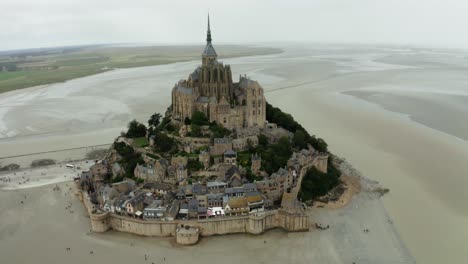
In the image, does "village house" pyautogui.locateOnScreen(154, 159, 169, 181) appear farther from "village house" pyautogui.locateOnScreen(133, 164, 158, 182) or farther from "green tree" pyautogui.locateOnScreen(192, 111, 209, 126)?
"green tree" pyautogui.locateOnScreen(192, 111, 209, 126)

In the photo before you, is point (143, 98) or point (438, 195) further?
point (143, 98)

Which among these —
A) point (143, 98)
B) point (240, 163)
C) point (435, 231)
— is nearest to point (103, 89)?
point (143, 98)

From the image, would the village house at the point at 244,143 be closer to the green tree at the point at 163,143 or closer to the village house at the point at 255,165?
the village house at the point at 255,165

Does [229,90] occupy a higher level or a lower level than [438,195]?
higher

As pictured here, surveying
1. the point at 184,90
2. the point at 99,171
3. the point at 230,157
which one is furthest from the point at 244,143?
the point at 99,171

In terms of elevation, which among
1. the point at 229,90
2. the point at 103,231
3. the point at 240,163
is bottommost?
the point at 103,231

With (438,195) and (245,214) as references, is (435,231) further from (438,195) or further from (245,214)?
(245,214)

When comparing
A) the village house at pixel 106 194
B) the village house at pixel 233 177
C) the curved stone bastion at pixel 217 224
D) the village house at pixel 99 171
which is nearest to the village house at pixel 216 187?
the village house at pixel 233 177
